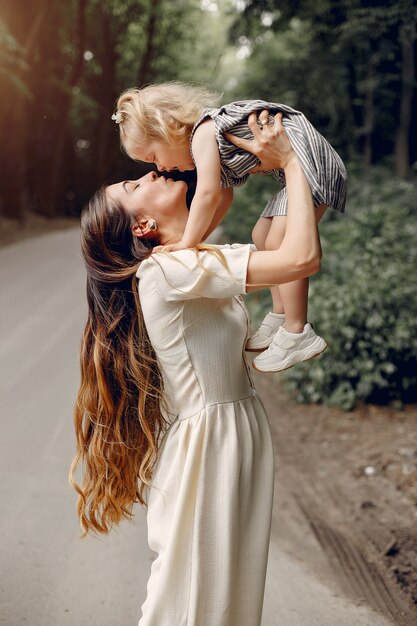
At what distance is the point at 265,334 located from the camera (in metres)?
2.27

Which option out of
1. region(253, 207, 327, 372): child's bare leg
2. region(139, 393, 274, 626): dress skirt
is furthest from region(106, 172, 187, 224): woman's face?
region(139, 393, 274, 626): dress skirt

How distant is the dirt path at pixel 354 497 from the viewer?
143 inches

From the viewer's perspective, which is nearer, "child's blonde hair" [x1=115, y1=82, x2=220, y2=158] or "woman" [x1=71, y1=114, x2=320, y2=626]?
"woman" [x1=71, y1=114, x2=320, y2=626]

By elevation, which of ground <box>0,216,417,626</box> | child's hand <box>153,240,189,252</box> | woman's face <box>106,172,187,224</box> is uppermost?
woman's face <box>106,172,187,224</box>

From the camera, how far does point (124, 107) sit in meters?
2.21

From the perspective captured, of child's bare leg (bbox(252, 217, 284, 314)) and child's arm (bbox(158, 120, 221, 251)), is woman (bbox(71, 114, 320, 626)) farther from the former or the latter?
child's bare leg (bbox(252, 217, 284, 314))

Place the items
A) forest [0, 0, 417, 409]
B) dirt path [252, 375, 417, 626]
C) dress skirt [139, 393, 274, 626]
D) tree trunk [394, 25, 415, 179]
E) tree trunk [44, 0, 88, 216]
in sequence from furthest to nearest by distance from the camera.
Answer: tree trunk [44, 0, 88, 216] < tree trunk [394, 25, 415, 179] < forest [0, 0, 417, 409] < dirt path [252, 375, 417, 626] < dress skirt [139, 393, 274, 626]

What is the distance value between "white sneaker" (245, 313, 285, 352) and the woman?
0.11 m

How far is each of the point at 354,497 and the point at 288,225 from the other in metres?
3.40

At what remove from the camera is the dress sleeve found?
1.90m

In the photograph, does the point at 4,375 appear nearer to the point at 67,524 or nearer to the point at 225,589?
the point at 67,524

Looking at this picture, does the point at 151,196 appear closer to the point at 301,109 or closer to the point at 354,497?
the point at 354,497


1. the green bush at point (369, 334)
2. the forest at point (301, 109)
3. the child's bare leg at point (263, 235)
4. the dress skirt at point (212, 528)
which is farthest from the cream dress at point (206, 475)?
the green bush at point (369, 334)

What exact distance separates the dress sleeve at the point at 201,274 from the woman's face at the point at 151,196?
220mm
